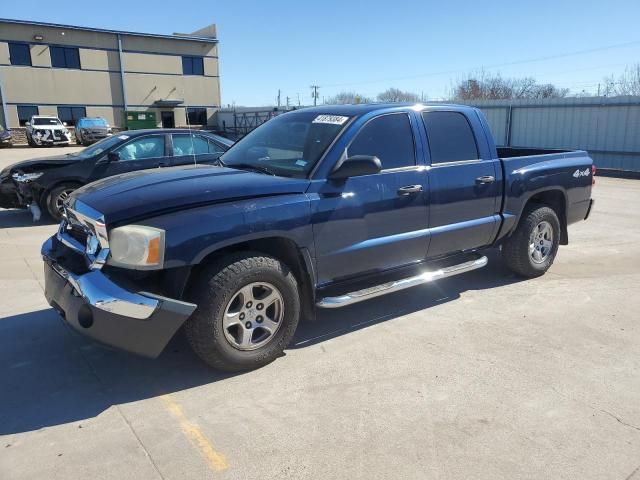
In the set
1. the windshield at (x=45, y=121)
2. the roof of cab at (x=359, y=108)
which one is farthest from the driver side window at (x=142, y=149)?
the windshield at (x=45, y=121)

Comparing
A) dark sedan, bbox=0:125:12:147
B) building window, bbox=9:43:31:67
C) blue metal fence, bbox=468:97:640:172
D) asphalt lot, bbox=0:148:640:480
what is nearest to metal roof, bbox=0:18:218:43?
building window, bbox=9:43:31:67

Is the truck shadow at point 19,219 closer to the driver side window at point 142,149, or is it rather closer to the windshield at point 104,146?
the windshield at point 104,146

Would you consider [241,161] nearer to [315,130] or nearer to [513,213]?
[315,130]

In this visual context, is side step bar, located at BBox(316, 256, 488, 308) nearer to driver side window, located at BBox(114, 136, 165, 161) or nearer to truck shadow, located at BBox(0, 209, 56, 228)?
driver side window, located at BBox(114, 136, 165, 161)

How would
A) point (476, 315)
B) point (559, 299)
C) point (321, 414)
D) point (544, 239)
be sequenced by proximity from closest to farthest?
point (321, 414)
point (476, 315)
point (559, 299)
point (544, 239)

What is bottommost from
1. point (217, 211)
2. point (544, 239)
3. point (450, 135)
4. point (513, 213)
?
point (544, 239)

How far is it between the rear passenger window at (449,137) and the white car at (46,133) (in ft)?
112

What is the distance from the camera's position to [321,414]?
3180mm

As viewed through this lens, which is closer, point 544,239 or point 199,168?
point 199,168

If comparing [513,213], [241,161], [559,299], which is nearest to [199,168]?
[241,161]

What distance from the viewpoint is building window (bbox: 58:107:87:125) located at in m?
39.9

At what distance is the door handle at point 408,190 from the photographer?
14.3 feet

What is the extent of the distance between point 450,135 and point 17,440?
4.16 metres

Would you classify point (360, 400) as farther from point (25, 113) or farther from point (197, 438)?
point (25, 113)
